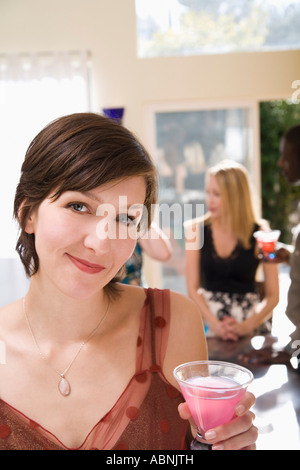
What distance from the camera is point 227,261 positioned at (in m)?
1.75

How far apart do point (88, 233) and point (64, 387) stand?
0.80 feet

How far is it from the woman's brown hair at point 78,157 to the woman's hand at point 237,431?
11.1 inches

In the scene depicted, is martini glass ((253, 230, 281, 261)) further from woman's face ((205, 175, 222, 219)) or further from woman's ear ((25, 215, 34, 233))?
woman's ear ((25, 215, 34, 233))

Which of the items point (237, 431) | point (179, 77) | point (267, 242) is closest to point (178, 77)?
point (179, 77)

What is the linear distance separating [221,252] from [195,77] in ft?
7.71

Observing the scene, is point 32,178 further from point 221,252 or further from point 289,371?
point 221,252

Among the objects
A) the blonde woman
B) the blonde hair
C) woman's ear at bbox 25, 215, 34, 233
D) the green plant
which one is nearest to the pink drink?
woman's ear at bbox 25, 215, 34, 233

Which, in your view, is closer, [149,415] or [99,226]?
[99,226]

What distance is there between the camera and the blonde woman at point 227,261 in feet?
4.73

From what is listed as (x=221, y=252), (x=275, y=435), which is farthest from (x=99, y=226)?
(x=221, y=252)

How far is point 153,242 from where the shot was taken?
5.47ft

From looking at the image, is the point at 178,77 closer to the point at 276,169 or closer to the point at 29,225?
the point at 276,169

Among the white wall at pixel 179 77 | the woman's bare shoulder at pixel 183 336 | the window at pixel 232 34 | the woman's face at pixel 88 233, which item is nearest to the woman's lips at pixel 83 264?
the woman's face at pixel 88 233

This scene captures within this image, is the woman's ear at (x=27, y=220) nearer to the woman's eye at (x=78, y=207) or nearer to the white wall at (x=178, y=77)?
the woman's eye at (x=78, y=207)
